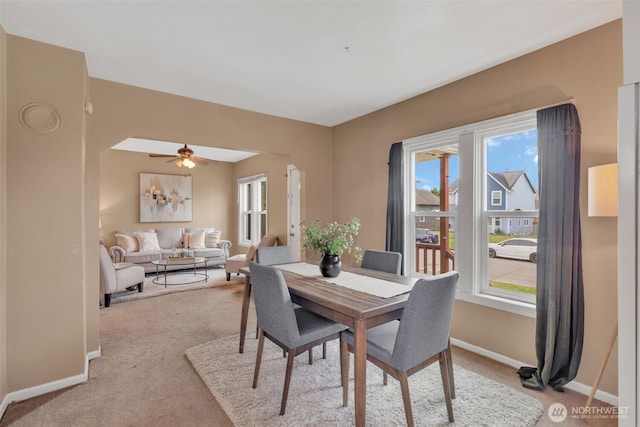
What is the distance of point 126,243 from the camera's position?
19.6 feet

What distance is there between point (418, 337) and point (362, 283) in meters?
0.65

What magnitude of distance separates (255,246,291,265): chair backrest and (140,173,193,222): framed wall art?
15.7 ft

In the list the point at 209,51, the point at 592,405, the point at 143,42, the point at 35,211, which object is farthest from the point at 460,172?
the point at 35,211

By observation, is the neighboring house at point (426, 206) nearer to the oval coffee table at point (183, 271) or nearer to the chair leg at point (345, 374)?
the chair leg at point (345, 374)

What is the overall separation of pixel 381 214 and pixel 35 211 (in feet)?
10.6

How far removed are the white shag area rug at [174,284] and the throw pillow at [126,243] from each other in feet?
2.08

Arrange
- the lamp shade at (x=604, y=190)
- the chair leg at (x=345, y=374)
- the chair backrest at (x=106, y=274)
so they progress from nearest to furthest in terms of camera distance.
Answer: the lamp shade at (x=604, y=190)
the chair leg at (x=345, y=374)
the chair backrest at (x=106, y=274)

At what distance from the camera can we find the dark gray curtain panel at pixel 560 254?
2.13 meters

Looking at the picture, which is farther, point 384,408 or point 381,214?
point 381,214

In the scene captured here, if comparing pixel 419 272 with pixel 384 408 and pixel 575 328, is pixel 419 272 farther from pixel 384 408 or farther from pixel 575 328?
pixel 384 408

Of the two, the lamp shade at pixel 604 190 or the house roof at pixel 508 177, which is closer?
the lamp shade at pixel 604 190

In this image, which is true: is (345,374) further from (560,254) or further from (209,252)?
(209,252)

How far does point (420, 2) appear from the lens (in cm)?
183

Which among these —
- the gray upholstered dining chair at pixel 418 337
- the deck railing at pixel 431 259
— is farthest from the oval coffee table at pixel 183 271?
the gray upholstered dining chair at pixel 418 337
